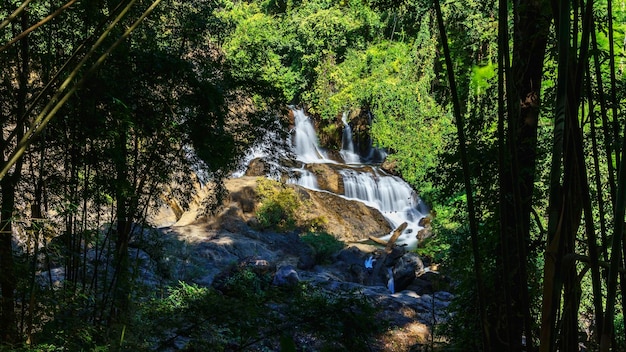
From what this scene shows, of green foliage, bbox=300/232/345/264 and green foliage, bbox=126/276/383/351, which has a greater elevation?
green foliage, bbox=300/232/345/264

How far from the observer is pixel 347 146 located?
16312 millimetres

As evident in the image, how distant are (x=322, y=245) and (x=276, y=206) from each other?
191cm

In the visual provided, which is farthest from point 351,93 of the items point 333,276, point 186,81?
point 186,81

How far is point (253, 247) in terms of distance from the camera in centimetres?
964

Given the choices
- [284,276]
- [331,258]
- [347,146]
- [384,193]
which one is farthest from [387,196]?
[284,276]

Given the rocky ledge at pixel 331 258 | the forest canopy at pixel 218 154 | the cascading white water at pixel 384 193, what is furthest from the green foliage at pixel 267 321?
the cascading white water at pixel 384 193

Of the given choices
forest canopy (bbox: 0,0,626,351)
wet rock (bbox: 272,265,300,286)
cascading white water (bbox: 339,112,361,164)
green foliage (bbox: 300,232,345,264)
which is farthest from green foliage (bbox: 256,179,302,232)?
forest canopy (bbox: 0,0,626,351)

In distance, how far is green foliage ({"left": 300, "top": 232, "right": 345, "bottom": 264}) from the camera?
9.96m

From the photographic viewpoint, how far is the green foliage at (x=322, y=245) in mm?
9961

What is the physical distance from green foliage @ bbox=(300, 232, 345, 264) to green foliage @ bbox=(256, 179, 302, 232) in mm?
837

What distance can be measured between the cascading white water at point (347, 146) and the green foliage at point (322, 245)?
17.6 ft

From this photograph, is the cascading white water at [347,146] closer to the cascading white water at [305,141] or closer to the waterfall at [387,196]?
the cascading white water at [305,141]

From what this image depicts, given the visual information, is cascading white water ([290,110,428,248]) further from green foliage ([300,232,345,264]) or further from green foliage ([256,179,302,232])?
green foliage ([300,232,345,264])

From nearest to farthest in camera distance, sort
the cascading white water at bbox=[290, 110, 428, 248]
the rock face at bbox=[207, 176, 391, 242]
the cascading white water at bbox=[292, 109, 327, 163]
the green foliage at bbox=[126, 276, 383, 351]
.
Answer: the green foliage at bbox=[126, 276, 383, 351], the rock face at bbox=[207, 176, 391, 242], the cascading white water at bbox=[290, 110, 428, 248], the cascading white water at bbox=[292, 109, 327, 163]
